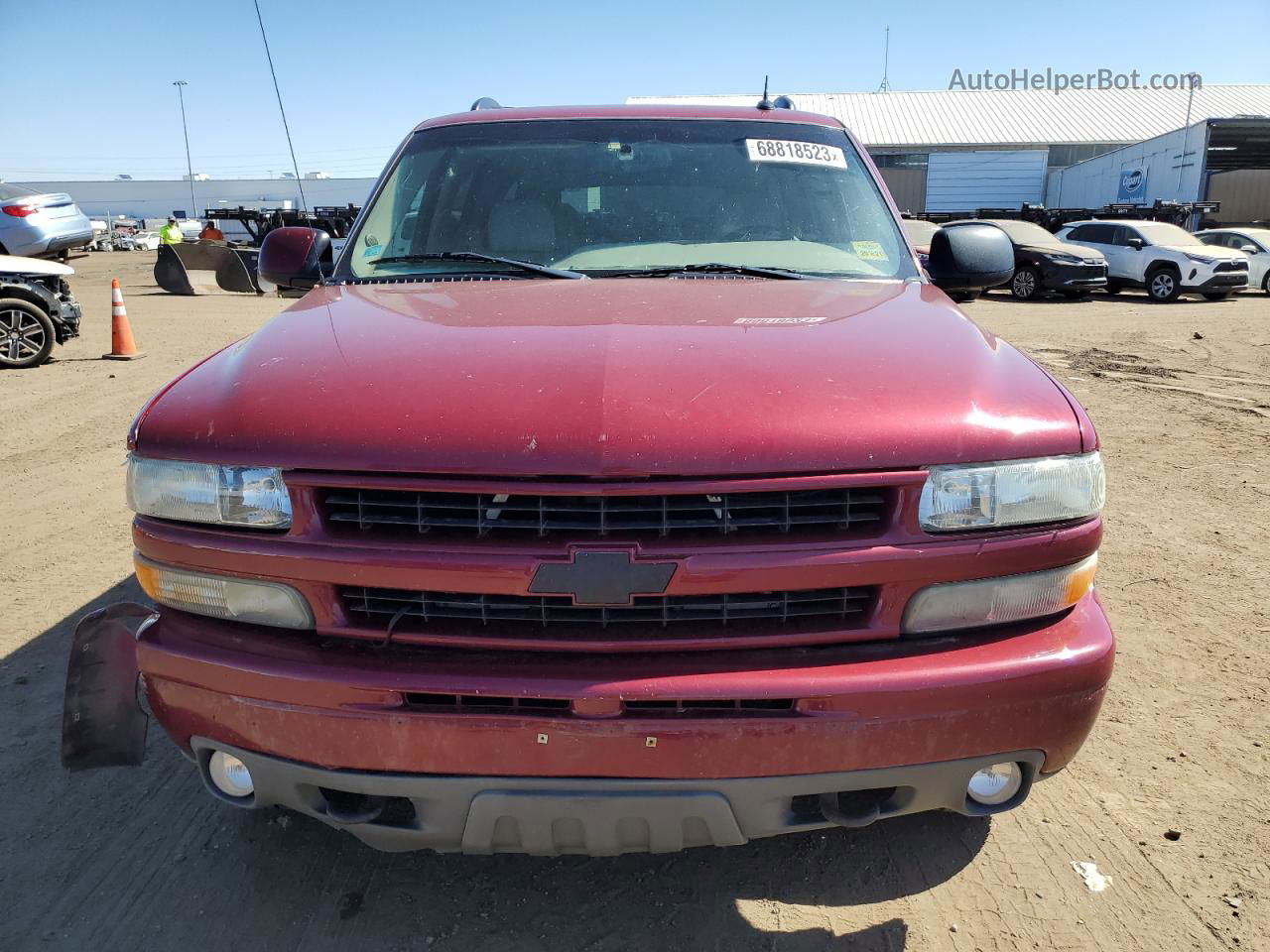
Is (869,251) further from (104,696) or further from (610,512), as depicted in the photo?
(104,696)

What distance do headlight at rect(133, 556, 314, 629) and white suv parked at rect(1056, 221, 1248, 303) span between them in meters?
20.1

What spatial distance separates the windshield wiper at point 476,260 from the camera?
111 inches

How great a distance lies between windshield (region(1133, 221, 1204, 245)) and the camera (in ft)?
61.6

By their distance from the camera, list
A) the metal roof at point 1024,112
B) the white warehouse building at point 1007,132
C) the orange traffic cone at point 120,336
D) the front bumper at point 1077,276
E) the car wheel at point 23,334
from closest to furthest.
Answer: the car wheel at point 23,334 → the orange traffic cone at point 120,336 → the front bumper at point 1077,276 → the white warehouse building at point 1007,132 → the metal roof at point 1024,112

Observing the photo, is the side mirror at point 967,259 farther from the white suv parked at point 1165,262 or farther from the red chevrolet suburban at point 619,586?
the white suv parked at point 1165,262

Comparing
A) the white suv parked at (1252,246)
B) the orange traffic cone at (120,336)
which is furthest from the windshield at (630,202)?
the white suv parked at (1252,246)

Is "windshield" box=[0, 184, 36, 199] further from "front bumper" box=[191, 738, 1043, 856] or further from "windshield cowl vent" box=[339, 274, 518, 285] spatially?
"front bumper" box=[191, 738, 1043, 856]

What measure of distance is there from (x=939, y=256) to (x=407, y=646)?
7.66 feet

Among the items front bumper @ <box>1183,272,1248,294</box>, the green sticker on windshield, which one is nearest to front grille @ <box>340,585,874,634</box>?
the green sticker on windshield

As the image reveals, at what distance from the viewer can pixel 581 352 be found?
78.9 inches

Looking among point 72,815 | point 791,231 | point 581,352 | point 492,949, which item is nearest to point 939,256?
point 791,231

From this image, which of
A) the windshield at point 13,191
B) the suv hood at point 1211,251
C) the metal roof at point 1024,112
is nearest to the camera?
the windshield at point 13,191

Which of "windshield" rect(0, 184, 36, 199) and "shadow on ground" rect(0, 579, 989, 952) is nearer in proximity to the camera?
"shadow on ground" rect(0, 579, 989, 952)

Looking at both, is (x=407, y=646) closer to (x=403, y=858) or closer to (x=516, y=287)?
(x=403, y=858)
